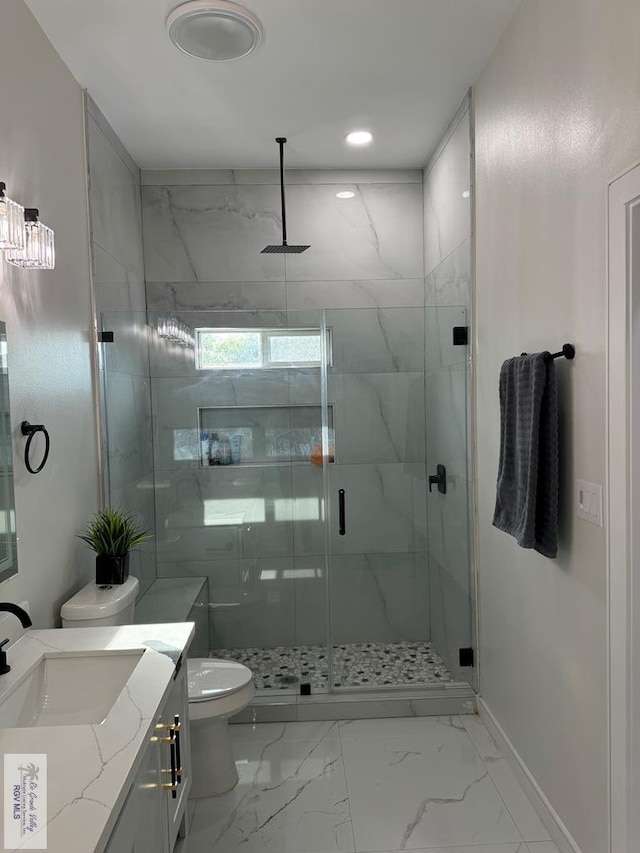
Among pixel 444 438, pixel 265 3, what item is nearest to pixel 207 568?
pixel 444 438

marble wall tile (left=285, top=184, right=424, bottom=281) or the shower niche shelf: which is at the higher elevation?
marble wall tile (left=285, top=184, right=424, bottom=281)

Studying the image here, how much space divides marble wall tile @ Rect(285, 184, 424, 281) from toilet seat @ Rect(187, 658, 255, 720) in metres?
2.16

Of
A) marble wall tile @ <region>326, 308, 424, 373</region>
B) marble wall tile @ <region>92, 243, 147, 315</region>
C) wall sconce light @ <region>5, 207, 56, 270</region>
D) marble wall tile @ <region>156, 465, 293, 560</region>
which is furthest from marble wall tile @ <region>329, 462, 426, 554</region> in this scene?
wall sconce light @ <region>5, 207, 56, 270</region>

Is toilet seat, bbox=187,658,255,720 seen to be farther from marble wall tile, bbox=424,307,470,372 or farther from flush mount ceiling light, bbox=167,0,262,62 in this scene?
flush mount ceiling light, bbox=167,0,262,62

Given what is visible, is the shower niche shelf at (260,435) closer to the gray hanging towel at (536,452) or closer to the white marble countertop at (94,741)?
the gray hanging towel at (536,452)

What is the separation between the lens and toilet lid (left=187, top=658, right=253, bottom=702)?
2.45 meters

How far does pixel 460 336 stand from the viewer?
3021mm

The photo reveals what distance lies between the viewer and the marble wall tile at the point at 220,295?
12.2 ft

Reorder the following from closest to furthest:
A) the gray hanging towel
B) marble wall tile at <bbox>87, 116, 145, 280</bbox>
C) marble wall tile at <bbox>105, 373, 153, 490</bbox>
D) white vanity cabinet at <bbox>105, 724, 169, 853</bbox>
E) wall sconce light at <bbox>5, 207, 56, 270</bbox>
Result: 1. white vanity cabinet at <bbox>105, 724, 169, 853</bbox>
2. wall sconce light at <bbox>5, 207, 56, 270</bbox>
3. the gray hanging towel
4. marble wall tile at <bbox>87, 116, 145, 280</bbox>
5. marble wall tile at <bbox>105, 373, 153, 490</bbox>

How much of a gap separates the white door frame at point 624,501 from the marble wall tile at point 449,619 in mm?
1416

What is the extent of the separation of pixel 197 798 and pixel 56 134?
101 inches

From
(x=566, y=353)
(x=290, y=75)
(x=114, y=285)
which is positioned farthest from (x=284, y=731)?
(x=290, y=75)

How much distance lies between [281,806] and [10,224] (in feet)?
7.07

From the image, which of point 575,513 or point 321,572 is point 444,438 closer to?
point 321,572
